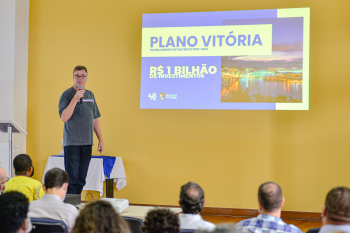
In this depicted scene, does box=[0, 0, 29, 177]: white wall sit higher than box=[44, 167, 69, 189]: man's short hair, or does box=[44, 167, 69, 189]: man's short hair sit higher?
box=[0, 0, 29, 177]: white wall

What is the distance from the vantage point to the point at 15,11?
19.0 feet

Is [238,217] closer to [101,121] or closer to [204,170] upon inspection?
[204,170]

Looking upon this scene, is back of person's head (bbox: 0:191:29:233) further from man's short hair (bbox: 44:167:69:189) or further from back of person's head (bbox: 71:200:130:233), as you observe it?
man's short hair (bbox: 44:167:69:189)

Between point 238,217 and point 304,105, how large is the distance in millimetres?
1550

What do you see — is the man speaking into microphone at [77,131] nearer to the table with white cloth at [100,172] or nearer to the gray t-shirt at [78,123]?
the gray t-shirt at [78,123]

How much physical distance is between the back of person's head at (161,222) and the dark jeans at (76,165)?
2718mm

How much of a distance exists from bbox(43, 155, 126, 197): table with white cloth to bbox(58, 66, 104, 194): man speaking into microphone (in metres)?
0.95

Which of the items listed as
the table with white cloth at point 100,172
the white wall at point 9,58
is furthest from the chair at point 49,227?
the white wall at point 9,58

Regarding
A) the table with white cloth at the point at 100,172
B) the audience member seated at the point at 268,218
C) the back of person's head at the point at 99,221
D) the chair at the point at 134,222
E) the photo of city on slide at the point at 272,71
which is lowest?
the table with white cloth at the point at 100,172

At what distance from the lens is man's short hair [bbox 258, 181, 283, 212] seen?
2275mm

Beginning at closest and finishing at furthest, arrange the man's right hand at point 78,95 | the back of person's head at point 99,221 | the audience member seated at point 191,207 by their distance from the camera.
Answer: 1. the back of person's head at point 99,221
2. the audience member seated at point 191,207
3. the man's right hand at point 78,95

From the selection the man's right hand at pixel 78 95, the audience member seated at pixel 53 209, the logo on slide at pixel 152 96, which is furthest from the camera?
the logo on slide at pixel 152 96

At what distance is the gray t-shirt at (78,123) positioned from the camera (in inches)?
172

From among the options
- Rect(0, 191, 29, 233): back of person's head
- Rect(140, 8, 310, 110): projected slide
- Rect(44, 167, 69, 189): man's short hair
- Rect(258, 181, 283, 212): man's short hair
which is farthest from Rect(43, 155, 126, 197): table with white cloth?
Rect(0, 191, 29, 233): back of person's head
